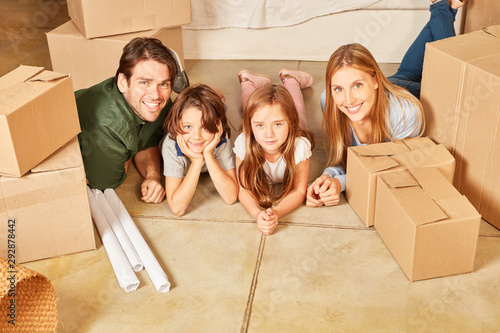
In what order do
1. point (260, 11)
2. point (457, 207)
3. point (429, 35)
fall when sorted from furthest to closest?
point (260, 11) → point (429, 35) → point (457, 207)

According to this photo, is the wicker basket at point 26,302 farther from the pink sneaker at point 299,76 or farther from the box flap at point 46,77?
the pink sneaker at point 299,76

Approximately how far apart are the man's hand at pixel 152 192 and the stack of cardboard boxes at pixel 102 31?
0.72 m

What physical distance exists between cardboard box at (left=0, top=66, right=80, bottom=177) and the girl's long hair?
0.55 meters

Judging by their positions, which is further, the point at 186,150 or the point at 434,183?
the point at 186,150

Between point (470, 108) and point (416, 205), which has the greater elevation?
point (470, 108)

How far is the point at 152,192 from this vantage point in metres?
1.94

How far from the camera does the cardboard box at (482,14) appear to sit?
224 centimetres

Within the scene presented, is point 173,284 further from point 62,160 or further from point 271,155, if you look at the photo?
point 271,155

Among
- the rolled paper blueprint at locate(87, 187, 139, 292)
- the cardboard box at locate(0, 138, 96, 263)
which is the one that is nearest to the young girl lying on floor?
the rolled paper blueprint at locate(87, 187, 139, 292)

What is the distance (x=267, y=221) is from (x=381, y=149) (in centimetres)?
45

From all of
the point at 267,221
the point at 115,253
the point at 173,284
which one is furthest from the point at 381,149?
the point at 115,253

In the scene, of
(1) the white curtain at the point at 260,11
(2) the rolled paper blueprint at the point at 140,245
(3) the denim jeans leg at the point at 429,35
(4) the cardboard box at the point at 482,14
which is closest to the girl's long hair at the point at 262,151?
(2) the rolled paper blueprint at the point at 140,245

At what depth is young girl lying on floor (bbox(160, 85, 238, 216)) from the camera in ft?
5.82

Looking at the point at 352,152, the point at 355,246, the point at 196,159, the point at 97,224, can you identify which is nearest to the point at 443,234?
the point at 355,246
